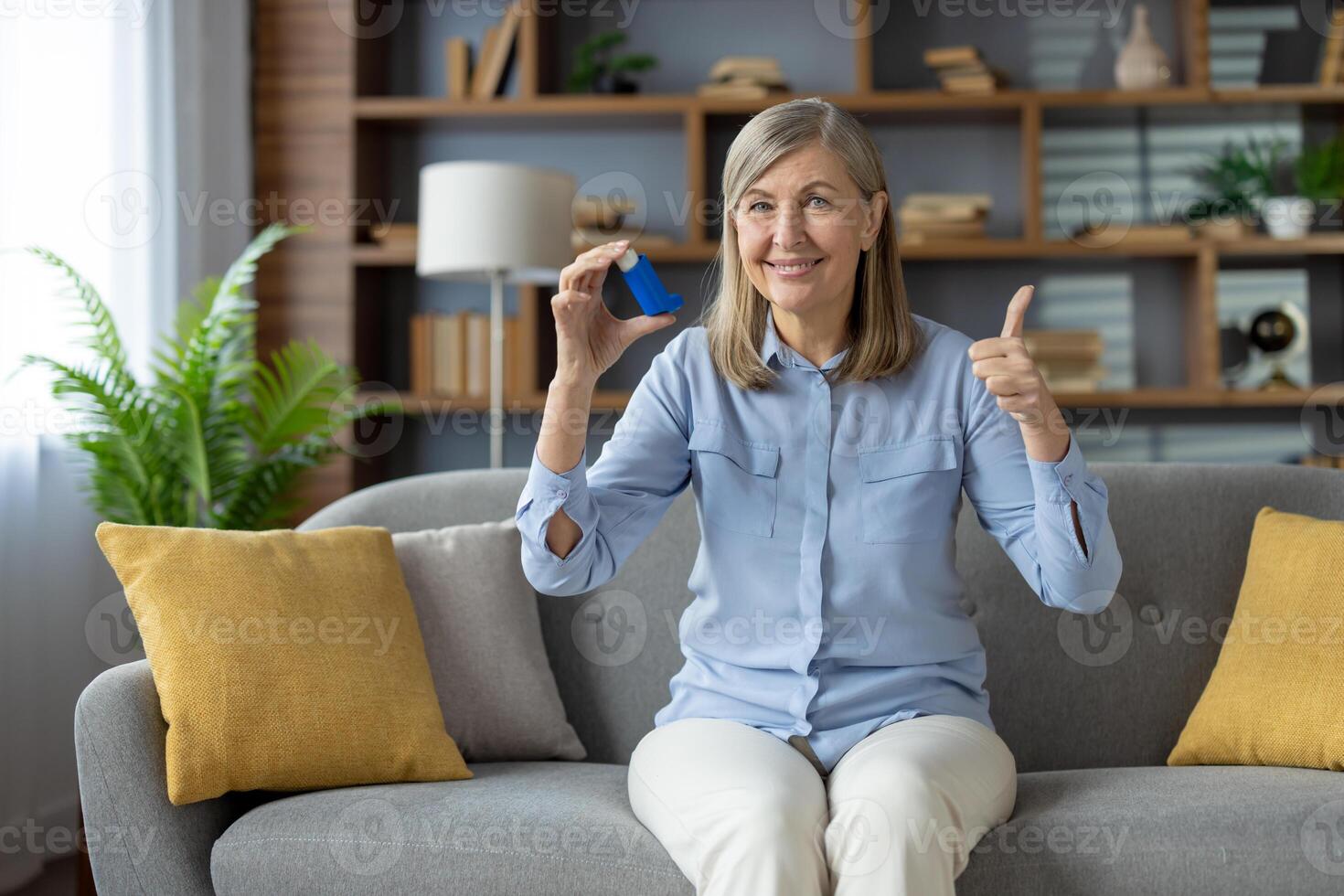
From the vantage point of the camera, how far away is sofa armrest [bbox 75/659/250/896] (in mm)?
1553

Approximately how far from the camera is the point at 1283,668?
1753 millimetres

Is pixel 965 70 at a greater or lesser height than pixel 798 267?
greater

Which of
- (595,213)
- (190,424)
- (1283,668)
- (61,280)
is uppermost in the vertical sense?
(595,213)

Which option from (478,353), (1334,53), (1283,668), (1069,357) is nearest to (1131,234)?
(1069,357)

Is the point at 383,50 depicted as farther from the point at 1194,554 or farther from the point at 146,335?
the point at 1194,554

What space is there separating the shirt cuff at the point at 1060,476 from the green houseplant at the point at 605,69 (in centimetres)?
263

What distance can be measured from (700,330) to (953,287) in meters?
2.33

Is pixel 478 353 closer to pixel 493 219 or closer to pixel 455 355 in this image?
pixel 455 355

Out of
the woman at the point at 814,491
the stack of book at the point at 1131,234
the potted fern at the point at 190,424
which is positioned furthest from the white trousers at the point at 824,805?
the stack of book at the point at 1131,234

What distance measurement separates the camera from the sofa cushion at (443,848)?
4.90 feet

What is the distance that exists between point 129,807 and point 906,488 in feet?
3.44

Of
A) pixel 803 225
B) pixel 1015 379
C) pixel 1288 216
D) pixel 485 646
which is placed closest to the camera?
pixel 1015 379

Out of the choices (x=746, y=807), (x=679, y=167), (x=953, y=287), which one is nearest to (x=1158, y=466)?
(x=746, y=807)

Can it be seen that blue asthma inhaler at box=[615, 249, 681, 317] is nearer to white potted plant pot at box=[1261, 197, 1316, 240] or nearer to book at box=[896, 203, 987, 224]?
book at box=[896, 203, 987, 224]
